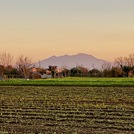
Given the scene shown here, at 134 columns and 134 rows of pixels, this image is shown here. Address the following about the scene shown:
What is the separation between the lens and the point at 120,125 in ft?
36.6

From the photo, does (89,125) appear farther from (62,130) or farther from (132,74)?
(132,74)

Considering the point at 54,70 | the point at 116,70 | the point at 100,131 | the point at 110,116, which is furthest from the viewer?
the point at 54,70

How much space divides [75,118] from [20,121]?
188 centimetres

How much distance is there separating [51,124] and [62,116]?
177 cm

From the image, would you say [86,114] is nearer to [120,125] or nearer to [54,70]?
[120,125]

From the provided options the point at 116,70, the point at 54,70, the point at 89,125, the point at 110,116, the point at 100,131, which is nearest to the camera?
the point at 100,131

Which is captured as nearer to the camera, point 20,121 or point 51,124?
point 51,124

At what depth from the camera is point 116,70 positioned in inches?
2960

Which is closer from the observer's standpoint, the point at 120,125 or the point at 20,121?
the point at 120,125

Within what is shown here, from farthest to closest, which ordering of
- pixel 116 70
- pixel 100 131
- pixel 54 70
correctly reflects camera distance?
pixel 54 70, pixel 116 70, pixel 100 131

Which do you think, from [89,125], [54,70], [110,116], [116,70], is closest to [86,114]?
[110,116]

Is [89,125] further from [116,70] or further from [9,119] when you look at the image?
[116,70]

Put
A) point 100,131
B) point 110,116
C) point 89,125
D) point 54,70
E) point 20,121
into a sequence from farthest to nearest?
point 54,70 < point 110,116 < point 20,121 < point 89,125 < point 100,131

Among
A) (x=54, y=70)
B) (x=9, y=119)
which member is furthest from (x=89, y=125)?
(x=54, y=70)
